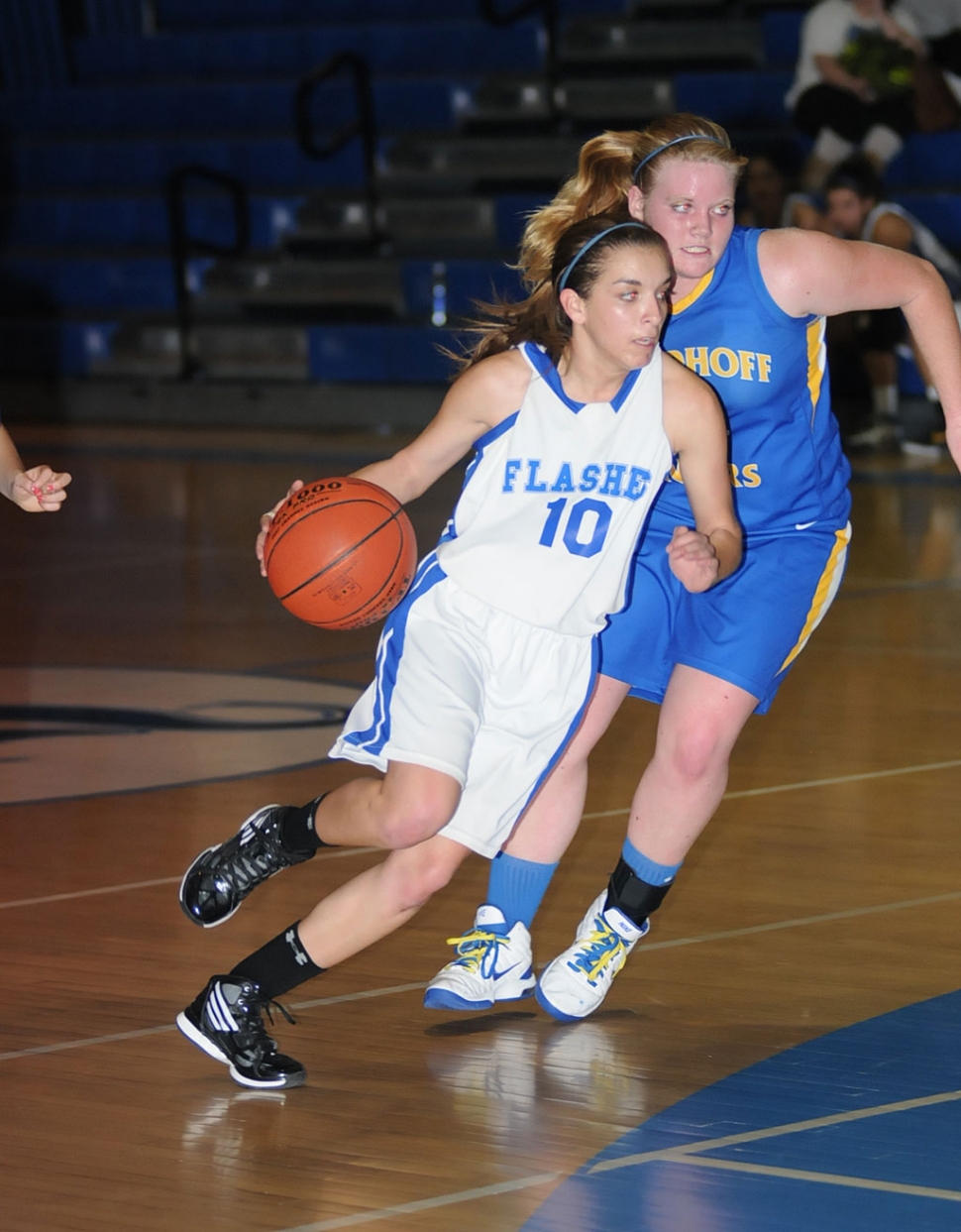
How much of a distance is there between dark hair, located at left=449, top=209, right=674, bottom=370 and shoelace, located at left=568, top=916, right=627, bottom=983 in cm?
95

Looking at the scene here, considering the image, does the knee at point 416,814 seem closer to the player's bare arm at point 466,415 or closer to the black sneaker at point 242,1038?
the black sneaker at point 242,1038

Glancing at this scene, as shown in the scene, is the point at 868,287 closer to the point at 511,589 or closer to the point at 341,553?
the point at 511,589

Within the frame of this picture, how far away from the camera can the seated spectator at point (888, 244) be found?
34.4ft

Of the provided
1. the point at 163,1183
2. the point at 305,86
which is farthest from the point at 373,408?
the point at 163,1183

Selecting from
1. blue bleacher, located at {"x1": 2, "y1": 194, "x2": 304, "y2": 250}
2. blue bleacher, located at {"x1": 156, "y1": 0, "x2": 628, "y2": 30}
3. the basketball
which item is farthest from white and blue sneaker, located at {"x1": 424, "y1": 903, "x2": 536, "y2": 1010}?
blue bleacher, located at {"x1": 156, "y1": 0, "x2": 628, "y2": 30}

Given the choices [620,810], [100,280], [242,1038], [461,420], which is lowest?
[100,280]

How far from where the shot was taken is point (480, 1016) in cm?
328

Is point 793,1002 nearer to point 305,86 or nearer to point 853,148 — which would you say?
point 853,148

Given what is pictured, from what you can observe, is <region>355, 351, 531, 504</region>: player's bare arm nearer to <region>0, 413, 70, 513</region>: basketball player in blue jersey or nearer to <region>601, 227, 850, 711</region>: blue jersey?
<region>601, 227, 850, 711</region>: blue jersey

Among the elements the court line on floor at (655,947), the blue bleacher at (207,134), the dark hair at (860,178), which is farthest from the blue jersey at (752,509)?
the blue bleacher at (207,134)

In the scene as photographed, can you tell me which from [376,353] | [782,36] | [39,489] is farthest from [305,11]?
[39,489]

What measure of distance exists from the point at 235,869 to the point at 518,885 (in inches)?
19.7

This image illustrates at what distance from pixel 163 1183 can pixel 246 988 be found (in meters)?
0.42

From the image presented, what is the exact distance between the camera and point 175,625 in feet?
22.9
